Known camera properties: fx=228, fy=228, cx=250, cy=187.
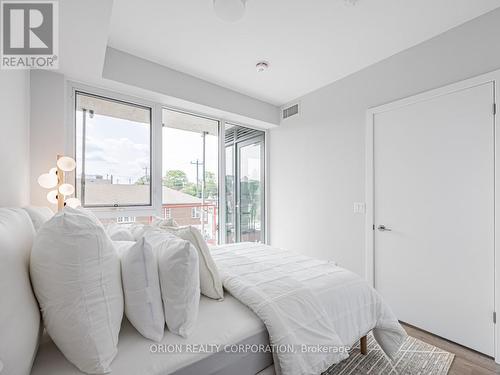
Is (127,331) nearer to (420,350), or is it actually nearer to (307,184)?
(420,350)

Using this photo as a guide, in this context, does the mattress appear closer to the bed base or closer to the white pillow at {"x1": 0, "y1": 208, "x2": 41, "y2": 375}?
the white pillow at {"x1": 0, "y1": 208, "x2": 41, "y2": 375}

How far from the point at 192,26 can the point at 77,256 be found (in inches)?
80.5

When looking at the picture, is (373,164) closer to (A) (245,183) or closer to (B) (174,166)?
(A) (245,183)

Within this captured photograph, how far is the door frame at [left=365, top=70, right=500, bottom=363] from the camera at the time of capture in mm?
1730

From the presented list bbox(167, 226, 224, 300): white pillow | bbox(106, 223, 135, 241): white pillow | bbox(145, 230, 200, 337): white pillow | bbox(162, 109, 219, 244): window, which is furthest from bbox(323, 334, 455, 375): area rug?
bbox(162, 109, 219, 244): window

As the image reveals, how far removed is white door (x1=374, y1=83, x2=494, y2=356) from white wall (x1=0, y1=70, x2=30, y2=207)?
3.09 metres

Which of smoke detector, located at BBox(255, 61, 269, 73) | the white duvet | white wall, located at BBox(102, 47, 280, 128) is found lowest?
the white duvet

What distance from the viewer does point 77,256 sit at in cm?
78

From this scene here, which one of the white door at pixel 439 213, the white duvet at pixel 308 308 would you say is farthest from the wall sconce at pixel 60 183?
the white door at pixel 439 213

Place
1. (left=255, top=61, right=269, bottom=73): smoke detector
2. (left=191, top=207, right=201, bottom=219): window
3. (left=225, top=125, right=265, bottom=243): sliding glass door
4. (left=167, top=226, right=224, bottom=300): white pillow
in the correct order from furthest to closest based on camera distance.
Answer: (left=225, top=125, right=265, bottom=243): sliding glass door → (left=191, top=207, right=201, bottom=219): window → (left=255, top=61, right=269, bottom=73): smoke detector → (left=167, top=226, right=224, bottom=300): white pillow

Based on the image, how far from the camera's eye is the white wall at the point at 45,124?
204 centimetres

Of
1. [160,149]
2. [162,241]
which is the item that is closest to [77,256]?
[162,241]

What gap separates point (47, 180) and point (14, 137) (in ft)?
1.42

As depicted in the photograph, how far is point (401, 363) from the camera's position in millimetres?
1649
